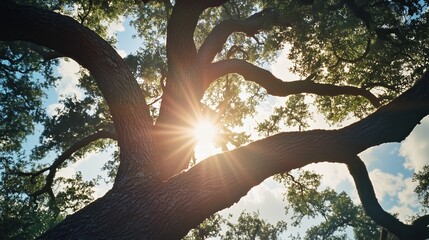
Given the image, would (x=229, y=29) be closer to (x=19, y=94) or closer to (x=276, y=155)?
(x=276, y=155)

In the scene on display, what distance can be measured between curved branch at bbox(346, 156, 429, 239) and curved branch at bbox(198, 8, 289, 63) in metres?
4.70

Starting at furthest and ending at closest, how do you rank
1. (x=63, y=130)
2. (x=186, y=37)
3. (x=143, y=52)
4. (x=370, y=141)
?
1. (x=143, y=52)
2. (x=63, y=130)
3. (x=186, y=37)
4. (x=370, y=141)

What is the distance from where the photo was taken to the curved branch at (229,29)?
8.30 metres

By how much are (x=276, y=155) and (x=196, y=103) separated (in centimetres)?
311

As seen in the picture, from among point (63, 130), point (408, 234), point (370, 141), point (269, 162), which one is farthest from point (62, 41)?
point (63, 130)

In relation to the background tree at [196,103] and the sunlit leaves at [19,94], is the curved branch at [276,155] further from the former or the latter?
the sunlit leaves at [19,94]

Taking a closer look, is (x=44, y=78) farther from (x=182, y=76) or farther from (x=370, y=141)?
(x=370, y=141)

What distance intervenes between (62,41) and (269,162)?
3.89m

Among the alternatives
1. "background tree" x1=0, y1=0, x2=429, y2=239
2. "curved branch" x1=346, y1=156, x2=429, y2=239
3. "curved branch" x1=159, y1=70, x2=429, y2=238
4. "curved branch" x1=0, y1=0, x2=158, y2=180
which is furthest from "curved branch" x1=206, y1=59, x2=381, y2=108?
"curved branch" x1=159, y1=70, x2=429, y2=238

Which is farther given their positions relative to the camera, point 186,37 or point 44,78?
point 44,78

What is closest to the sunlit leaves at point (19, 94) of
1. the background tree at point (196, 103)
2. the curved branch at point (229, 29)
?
the background tree at point (196, 103)

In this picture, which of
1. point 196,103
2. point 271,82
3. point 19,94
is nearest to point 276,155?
point 196,103

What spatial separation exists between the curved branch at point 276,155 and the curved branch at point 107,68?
74 cm

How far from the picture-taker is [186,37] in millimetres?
6570
